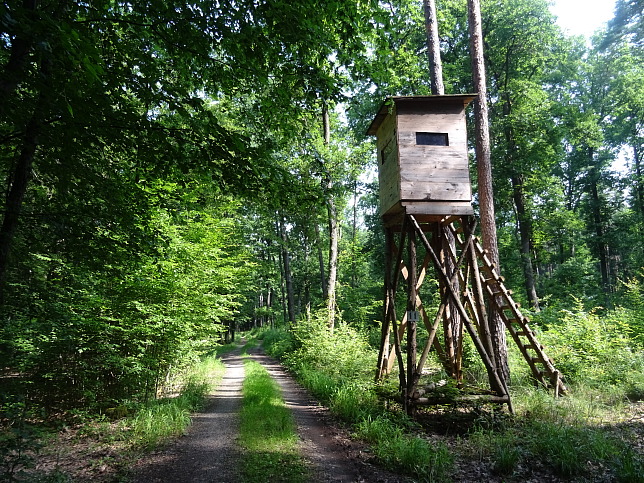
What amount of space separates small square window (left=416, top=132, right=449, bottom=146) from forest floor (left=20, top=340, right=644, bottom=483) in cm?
519

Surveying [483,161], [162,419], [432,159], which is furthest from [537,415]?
[162,419]

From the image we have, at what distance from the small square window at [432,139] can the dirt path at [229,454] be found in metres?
5.63

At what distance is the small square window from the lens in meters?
7.34

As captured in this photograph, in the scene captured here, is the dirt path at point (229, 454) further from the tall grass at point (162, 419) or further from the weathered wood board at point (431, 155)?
the weathered wood board at point (431, 155)

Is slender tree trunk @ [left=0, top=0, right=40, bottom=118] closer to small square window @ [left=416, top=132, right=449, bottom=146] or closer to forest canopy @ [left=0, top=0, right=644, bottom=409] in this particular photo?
forest canopy @ [left=0, top=0, right=644, bottom=409]

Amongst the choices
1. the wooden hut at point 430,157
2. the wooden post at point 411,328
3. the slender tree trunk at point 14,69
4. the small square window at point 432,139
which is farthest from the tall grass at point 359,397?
the slender tree trunk at point 14,69

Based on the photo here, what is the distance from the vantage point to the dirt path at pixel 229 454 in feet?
15.6

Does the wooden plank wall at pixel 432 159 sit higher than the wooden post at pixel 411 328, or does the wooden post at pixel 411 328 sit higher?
the wooden plank wall at pixel 432 159

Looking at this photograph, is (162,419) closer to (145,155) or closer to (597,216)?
(145,155)

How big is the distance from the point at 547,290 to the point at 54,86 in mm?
27844

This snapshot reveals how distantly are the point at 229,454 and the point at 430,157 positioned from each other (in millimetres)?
A: 6232

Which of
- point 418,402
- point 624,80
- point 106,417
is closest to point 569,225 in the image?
point 624,80

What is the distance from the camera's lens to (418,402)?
250 inches

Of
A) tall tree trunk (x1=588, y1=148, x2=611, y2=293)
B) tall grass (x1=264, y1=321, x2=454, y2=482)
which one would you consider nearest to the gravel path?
tall grass (x1=264, y1=321, x2=454, y2=482)
